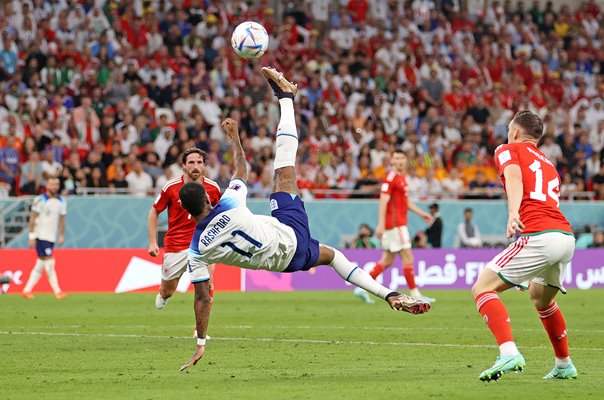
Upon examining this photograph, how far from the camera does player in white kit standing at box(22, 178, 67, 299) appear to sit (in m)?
23.1

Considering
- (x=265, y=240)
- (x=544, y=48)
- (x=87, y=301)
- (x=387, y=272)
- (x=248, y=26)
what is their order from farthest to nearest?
(x=544, y=48) → (x=387, y=272) → (x=87, y=301) → (x=248, y=26) → (x=265, y=240)

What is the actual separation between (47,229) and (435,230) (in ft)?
30.9

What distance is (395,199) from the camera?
2170cm

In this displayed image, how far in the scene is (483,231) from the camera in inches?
1125

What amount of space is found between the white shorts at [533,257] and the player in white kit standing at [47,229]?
1467cm

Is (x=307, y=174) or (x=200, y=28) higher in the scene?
(x=200, y=28)

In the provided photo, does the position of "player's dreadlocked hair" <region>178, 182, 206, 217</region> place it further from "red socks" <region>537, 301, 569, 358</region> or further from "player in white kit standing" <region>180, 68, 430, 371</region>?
"red socks" <region>537, 301, 569, 358</region>

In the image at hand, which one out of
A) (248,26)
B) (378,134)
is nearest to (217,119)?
(378,134)

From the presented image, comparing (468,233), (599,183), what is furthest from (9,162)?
(599,183)

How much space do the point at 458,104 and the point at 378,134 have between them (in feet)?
16.6

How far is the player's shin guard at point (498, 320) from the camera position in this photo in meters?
9.66

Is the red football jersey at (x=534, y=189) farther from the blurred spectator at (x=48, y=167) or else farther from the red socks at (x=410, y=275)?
the blurred spectator at (x=48, y=167)

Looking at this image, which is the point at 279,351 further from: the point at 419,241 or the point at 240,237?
the point at 419,241

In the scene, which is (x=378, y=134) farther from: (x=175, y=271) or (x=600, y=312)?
(x=175, y=271)
